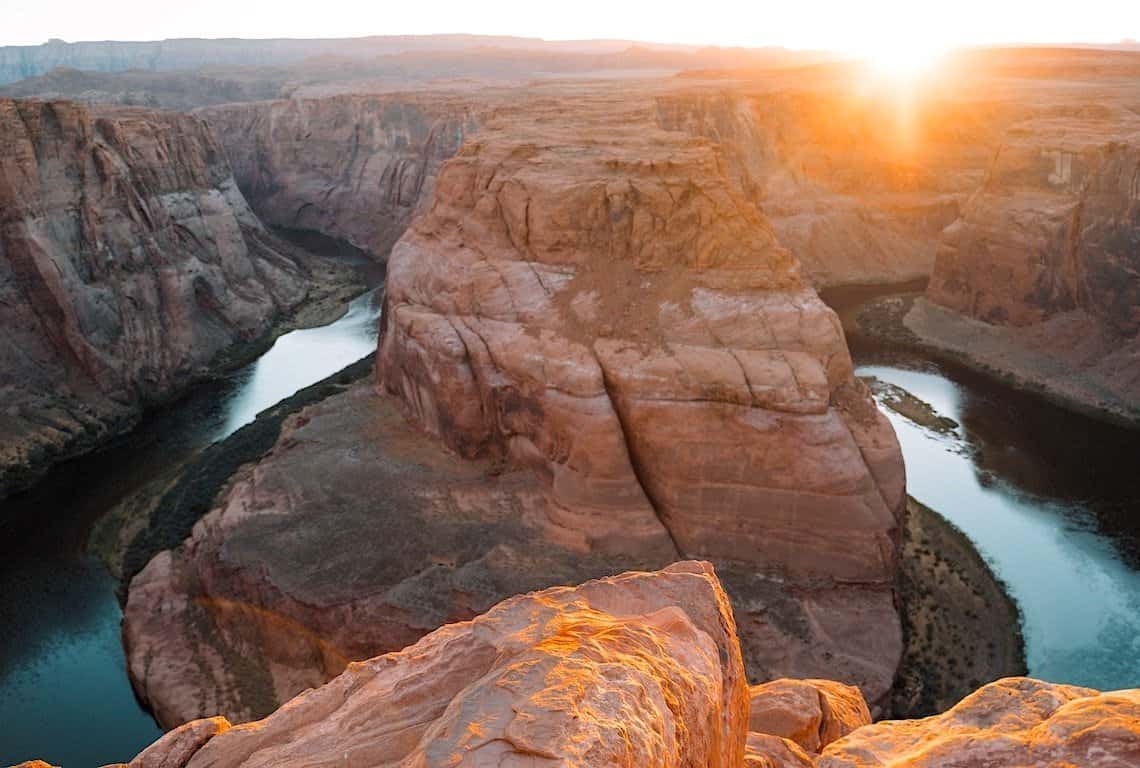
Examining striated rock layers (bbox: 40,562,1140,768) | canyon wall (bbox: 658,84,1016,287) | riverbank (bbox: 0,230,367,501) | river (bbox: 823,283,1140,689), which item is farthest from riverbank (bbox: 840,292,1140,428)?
striated rock layers (bbox: 40,562,1140,768)

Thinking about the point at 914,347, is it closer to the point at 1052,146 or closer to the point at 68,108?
the point at 1052,146

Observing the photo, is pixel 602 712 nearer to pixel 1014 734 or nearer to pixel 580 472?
pixel 1014 734

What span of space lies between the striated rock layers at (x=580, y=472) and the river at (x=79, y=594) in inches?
49.6

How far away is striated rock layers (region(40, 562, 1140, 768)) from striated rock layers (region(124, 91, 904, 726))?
1204cm

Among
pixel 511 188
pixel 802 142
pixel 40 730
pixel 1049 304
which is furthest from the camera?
pixel 802 142

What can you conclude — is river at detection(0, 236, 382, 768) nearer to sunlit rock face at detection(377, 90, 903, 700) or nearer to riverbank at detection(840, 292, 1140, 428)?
sunlit rock face at detection(377, 90, 903, 700)

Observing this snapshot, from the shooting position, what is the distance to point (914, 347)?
154ft

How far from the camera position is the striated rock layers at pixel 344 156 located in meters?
72.6

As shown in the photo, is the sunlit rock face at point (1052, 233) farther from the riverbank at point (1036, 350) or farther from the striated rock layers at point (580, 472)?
the striated rock layers at point (580, 472)

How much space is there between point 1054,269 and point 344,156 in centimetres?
5972

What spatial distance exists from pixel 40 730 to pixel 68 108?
31.5 meters

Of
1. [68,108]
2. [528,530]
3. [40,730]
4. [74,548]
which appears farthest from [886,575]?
[68,108]

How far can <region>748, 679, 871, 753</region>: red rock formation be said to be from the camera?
11.5 metres

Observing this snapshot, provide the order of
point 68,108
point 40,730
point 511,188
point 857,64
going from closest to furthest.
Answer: point 40,730, point 511,188, point 68,108, point 857,64
